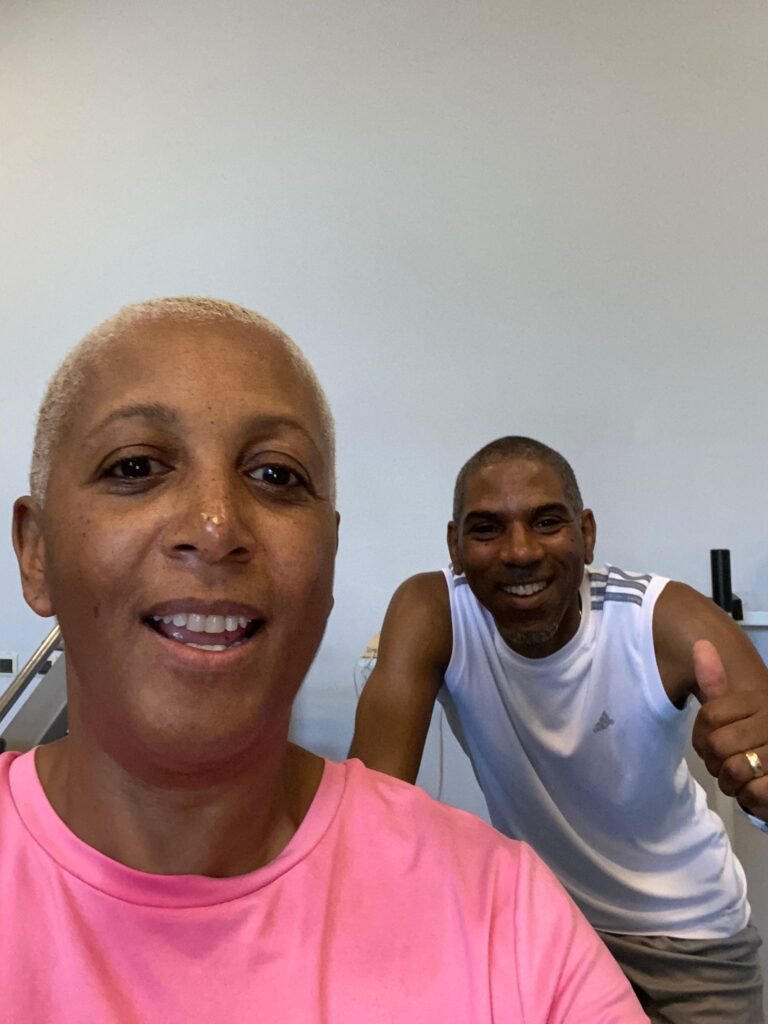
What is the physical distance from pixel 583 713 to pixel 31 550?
0.95 m

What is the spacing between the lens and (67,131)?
2.22 m

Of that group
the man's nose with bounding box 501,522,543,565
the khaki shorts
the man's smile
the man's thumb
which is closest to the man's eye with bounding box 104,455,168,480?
the man's smile

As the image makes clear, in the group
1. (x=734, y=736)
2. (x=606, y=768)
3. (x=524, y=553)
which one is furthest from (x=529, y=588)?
(x=734, y=736)

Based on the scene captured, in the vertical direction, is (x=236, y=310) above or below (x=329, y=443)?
above

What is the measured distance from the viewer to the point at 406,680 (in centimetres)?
126

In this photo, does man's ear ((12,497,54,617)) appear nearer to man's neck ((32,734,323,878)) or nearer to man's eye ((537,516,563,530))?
man's neck ((32,734,323,878))

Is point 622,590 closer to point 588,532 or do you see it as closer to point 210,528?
point 588,532

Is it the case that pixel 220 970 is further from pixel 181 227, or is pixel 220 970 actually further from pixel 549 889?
pixel 181 227

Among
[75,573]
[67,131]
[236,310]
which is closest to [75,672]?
[75,573]

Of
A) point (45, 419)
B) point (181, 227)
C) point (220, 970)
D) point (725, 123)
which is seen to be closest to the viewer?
point (220, 970)

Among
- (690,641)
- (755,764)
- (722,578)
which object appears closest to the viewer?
(755,764)

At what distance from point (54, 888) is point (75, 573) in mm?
220

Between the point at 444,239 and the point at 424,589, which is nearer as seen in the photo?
the point at 424,589

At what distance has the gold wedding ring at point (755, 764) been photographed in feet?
2.87
